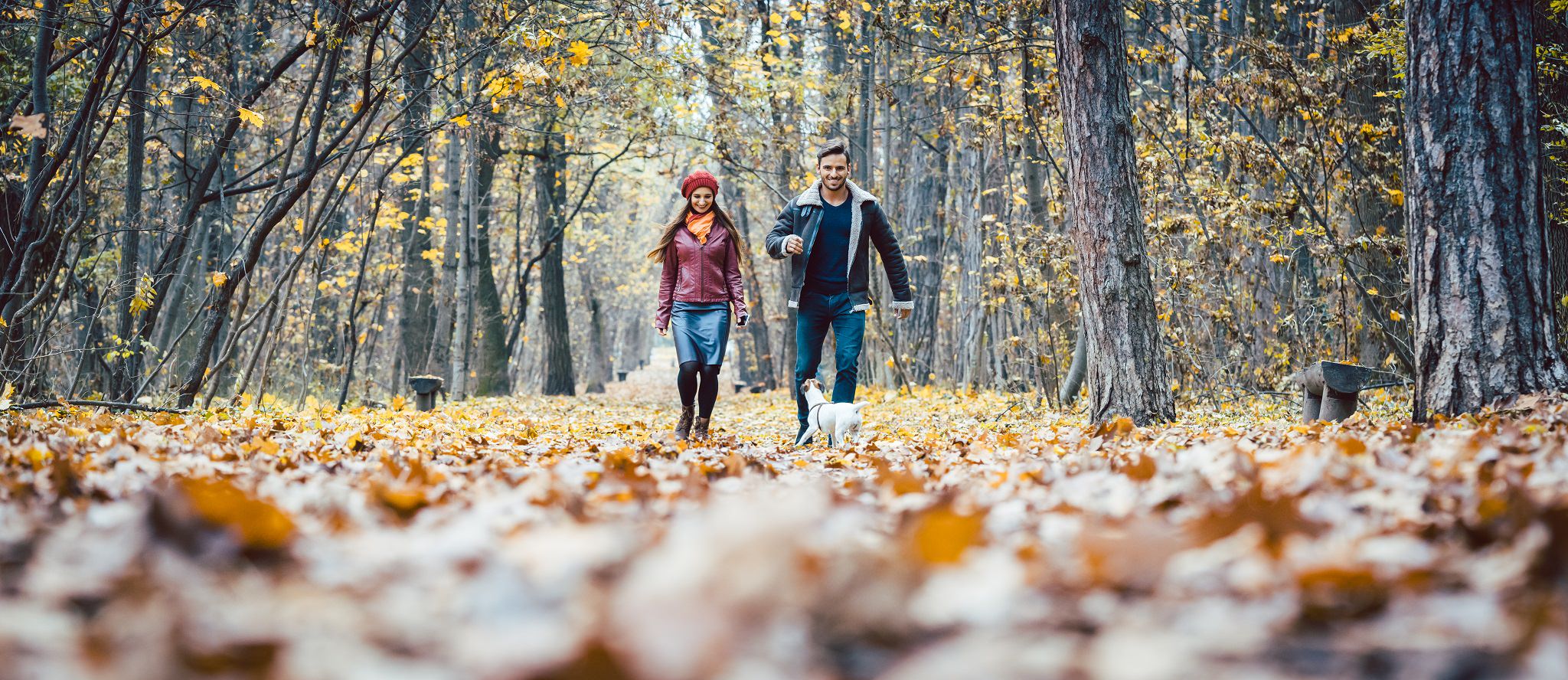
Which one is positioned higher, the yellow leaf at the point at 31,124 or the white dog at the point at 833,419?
the yellow leaf at the point at 31,124

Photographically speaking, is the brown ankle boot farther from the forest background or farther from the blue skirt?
the forest background

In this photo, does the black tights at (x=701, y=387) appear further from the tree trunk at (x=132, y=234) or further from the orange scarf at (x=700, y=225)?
the tree trunk at (x=132, y=234)

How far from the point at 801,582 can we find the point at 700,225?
560 cm

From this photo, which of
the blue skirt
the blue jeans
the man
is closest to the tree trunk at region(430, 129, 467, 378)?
the blue skirt

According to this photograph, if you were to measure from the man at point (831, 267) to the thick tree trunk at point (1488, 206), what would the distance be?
3.07 m

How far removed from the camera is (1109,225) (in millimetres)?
5934

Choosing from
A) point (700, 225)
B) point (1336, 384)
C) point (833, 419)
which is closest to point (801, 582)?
point (833, 419)

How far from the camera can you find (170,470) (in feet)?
9.76

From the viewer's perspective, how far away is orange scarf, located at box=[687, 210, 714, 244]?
663 cm

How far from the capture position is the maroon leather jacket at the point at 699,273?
6598 millimetres

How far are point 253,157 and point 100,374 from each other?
308 inches

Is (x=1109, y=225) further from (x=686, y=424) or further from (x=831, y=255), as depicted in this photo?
(x=686, y=424)

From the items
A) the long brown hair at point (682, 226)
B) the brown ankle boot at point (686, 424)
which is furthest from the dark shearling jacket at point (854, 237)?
the brown ankle boot at point (686, 424)

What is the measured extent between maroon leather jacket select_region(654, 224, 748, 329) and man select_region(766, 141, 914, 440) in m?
0.46
